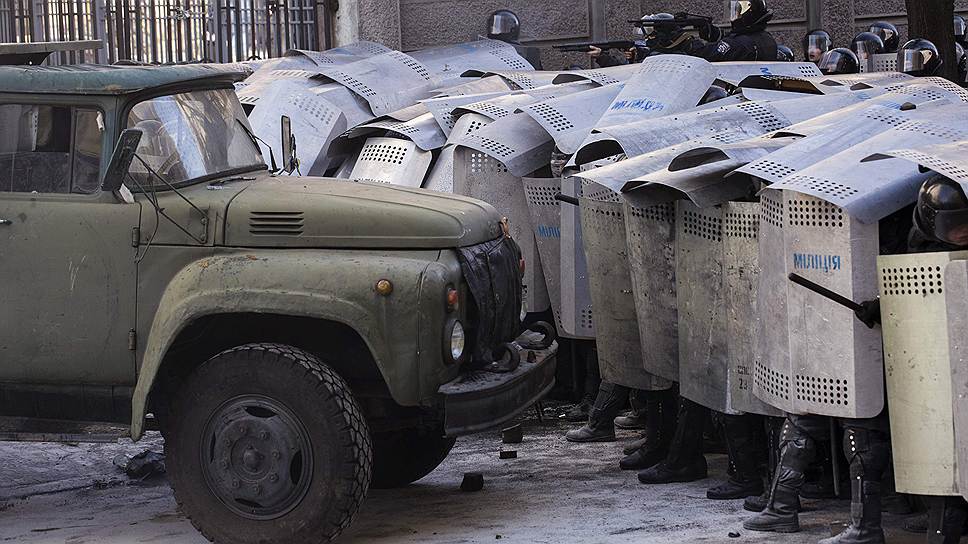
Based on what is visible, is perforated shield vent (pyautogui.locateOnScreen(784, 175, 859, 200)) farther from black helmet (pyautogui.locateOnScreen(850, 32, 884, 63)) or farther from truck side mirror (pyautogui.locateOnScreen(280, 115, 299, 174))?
black helmet (pyautogui.locateOnScreen(850, 32, 884, 63))

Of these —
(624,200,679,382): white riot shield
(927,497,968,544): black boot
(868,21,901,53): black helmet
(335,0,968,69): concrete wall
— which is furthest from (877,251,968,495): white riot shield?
(335,0,968,69): concrete wall

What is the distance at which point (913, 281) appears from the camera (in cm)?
553

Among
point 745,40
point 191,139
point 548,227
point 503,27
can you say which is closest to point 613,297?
point 548,227

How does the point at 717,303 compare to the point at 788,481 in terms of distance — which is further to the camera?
the point at 717,303

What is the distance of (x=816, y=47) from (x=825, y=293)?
9.34 m

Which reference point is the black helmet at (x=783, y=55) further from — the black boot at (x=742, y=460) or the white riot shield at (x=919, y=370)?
the white riot shield at (x=919, y=370)

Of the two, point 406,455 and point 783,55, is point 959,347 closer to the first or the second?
point 406,455

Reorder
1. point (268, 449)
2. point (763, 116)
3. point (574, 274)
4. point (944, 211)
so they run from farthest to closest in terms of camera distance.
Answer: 1. point (574, 274)
2. point (763, 116)
3. point (268, 449)
4. point (944, 211)

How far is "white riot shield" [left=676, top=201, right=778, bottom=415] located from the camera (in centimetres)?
645

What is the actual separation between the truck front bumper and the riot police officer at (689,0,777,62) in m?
6.12

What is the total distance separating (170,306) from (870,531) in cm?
291

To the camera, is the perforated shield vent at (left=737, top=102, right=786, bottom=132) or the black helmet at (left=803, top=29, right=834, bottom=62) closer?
the perforated shield vent at (left=737, top=102, right=786, bottom=132)

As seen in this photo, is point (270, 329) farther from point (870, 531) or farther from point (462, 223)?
point (870, 531)

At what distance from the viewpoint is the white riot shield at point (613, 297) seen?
289 inches
